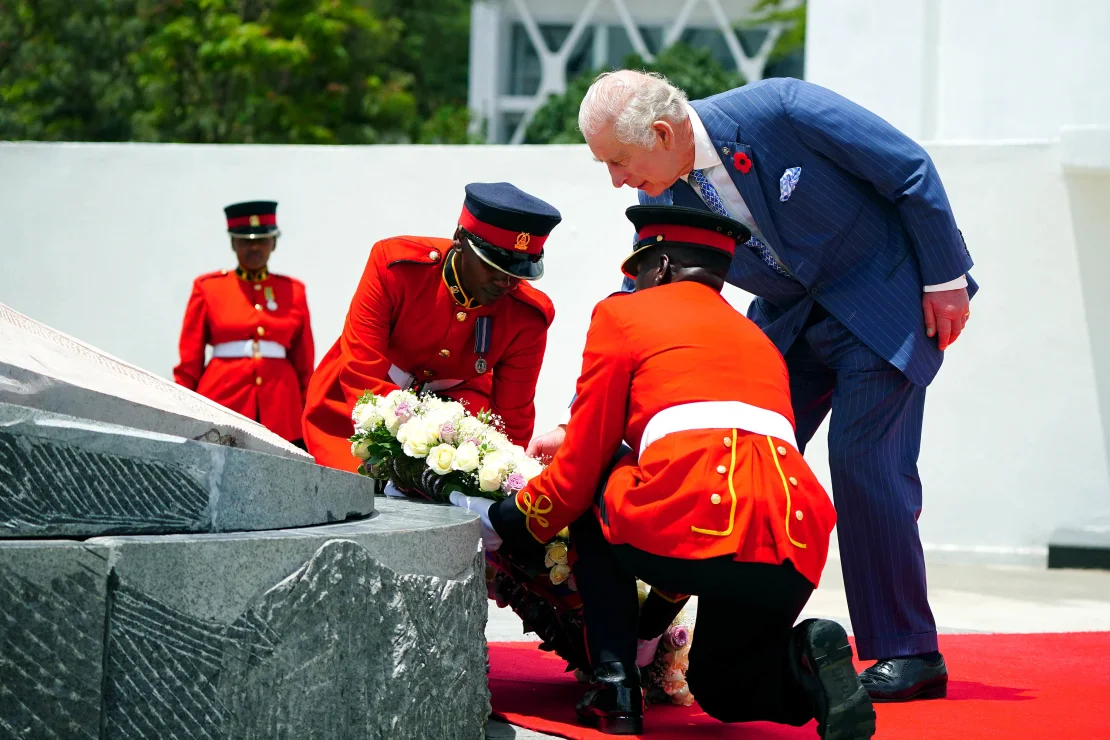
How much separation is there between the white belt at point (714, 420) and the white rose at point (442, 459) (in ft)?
2.13

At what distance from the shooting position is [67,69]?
19.7 meters

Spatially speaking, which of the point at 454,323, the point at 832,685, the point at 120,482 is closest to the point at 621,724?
the point at 832,685

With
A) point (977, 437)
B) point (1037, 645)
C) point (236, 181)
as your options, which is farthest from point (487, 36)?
point (1037, 645)

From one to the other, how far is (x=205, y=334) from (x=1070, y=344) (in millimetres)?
4400

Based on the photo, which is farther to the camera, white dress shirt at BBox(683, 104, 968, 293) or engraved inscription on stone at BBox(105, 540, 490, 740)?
white dress shirt at BBox(683, 104, 968, 293)

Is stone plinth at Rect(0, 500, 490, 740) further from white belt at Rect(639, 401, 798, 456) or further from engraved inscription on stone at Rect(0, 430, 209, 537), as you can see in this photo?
white belt at Rect(639, 401, 798, 456)

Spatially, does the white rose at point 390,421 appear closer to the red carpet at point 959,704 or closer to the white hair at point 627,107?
the red carpet at point 959,704

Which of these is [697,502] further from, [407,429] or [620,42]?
[620,42]

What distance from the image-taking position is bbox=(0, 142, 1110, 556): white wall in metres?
7.42

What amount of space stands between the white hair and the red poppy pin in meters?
0.22

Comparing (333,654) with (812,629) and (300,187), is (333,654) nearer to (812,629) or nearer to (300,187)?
(812,629)

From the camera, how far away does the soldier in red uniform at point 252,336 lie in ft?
23.5

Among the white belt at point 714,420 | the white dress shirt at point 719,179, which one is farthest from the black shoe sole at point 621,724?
the white dress shirt at point 719,179

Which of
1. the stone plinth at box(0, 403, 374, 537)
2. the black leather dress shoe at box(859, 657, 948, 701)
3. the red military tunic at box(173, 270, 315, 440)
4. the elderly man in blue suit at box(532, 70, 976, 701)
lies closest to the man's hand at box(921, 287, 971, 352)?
the elderly man in blue suit at box(532, 70, 976, 701)
